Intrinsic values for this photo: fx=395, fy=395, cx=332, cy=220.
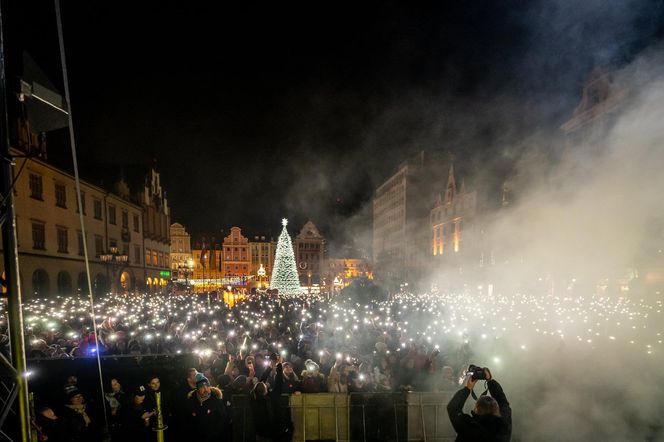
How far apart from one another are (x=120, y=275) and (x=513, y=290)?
26.8 m

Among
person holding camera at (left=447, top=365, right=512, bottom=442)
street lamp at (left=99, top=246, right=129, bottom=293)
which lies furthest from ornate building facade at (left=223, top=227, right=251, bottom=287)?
person holding camera at (left=447, top=365, right=512, bottom=442)

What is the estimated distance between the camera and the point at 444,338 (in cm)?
1124

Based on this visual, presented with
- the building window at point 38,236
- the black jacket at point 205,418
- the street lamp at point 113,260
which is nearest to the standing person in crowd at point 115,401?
the black jacket at point 205,418

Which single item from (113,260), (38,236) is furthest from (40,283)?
(113,260)

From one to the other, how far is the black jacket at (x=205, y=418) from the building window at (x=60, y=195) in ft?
68.0

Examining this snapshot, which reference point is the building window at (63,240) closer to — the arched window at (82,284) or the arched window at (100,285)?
the arched window at (82,284)

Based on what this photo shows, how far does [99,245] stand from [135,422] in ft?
79.9

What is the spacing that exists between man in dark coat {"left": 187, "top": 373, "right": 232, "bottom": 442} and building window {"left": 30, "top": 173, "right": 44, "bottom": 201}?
18873mm

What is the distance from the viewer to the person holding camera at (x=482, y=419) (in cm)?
305

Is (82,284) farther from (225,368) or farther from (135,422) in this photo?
(135,422)

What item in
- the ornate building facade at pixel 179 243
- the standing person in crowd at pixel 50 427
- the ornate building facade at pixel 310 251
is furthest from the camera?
the ornate building facade at pixel 310 251

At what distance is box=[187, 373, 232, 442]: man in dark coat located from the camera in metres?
4.81

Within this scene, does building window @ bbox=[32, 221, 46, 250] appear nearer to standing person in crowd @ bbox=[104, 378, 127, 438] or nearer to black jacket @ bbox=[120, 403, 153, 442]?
standing person in crowd @ bbox=[104, 378, 127, 438]

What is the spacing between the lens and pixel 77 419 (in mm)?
4703
